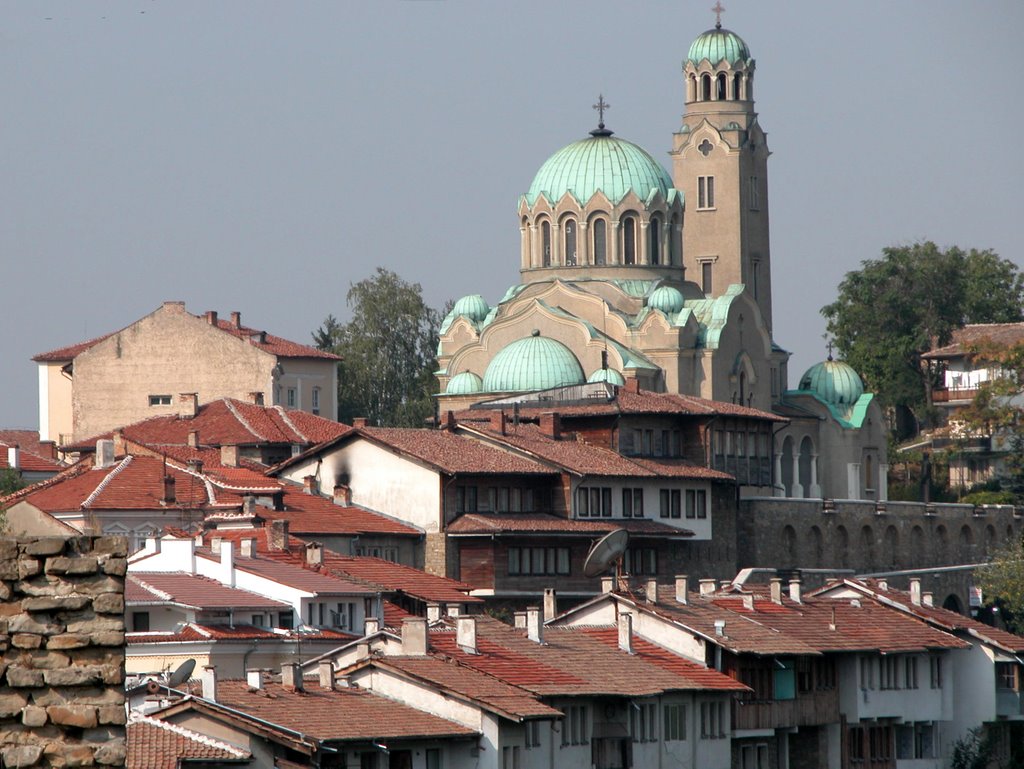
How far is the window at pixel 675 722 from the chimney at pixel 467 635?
400cm

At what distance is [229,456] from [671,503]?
466 inches

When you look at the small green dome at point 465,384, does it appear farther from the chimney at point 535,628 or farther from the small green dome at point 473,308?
the chimney at point 535,628

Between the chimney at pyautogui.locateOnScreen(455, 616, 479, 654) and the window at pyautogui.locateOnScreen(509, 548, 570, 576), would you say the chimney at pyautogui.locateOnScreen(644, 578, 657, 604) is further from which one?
the window at pyautogui.locateOnScreen(509, 548, 570, 576)

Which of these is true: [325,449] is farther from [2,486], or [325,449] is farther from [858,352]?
[858,352]

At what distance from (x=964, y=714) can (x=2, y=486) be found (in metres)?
26.2

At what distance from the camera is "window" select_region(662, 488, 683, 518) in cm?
7012

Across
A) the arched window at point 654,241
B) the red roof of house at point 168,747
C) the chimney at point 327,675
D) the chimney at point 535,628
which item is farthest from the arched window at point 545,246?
the red roof of house at point 168,747

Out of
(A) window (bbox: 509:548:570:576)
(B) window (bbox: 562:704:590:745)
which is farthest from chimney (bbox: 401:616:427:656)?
(A) window (bbox: 509:548:570:576)

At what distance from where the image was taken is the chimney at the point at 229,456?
226 ft

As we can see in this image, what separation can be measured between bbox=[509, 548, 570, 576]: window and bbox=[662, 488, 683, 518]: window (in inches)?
259

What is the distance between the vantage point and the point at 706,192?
10100 centimetres

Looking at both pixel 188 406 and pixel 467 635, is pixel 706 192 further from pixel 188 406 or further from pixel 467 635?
pixel 467 635

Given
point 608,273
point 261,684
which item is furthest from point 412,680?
point 608,273

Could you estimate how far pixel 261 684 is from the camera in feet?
121
